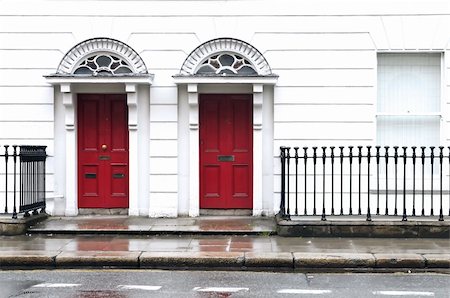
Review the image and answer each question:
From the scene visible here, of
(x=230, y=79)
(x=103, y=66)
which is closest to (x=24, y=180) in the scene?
(x=103, y=66)

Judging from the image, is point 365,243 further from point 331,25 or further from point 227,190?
point 331,25

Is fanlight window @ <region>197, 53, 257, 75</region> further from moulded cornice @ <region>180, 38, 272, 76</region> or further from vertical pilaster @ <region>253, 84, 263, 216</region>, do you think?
vertical pilaster @ <region>253, 84, 263, 216</region>

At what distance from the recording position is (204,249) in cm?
979

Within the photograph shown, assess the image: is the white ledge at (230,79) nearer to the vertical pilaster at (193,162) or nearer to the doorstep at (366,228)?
the vertical pilaster at (193,162)

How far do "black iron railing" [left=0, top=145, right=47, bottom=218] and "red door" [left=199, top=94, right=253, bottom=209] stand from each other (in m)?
2.93

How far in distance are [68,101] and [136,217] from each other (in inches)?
96.7

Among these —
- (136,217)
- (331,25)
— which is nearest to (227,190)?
(136,217)

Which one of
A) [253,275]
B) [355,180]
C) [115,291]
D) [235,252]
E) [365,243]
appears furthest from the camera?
[355,180]

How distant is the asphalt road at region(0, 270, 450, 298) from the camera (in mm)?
7574

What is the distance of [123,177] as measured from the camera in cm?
1273

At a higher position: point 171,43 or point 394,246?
point 171,43

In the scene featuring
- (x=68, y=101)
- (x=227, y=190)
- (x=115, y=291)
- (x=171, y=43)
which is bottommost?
(x=115, y=291)

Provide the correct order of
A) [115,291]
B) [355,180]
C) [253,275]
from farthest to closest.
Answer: [355,180], [253,275], [115,291]

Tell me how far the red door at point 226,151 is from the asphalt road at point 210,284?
3.85 metres
